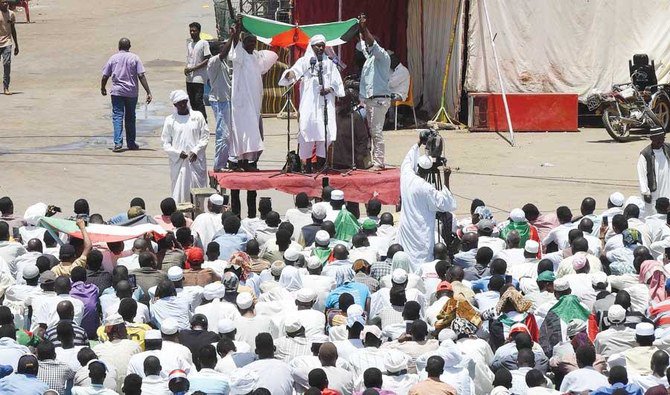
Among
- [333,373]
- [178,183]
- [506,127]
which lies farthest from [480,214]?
[506,127]

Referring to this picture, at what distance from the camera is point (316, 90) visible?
15859 mm

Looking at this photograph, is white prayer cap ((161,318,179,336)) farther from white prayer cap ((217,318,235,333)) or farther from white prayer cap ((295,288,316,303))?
white prayer cap ((295,288,316,303))

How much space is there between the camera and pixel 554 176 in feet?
62.1

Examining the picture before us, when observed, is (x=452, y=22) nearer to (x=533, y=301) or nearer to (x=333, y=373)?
(x=533, y=301)

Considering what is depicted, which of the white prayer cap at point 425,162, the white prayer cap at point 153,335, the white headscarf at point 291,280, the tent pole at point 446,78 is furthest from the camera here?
the tent pole at point 446,78

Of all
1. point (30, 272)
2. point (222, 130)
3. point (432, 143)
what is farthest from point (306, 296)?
point (222, 130)

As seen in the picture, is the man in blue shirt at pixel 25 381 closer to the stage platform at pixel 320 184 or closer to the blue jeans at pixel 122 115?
the stage platform at pixel 320 184

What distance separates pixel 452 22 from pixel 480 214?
8967mm

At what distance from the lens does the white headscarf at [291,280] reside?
39.2 ft

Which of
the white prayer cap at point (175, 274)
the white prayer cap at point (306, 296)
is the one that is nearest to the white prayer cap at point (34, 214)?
the white prayer cap at point (175, 274)

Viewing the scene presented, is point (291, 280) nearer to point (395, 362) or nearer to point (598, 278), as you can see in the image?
point (395, 362)

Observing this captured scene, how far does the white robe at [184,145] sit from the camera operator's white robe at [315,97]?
1.18 m

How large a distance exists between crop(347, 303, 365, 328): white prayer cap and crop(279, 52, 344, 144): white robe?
5393 mm

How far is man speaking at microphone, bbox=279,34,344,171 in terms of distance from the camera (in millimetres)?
15758
